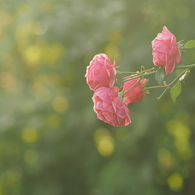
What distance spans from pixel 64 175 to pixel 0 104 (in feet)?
1.86

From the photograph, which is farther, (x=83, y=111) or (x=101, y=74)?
(x=83, y=111)

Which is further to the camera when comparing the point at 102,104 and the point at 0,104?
the point at 0,104

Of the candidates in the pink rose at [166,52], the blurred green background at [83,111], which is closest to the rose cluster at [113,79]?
the pink rose at [166,52]

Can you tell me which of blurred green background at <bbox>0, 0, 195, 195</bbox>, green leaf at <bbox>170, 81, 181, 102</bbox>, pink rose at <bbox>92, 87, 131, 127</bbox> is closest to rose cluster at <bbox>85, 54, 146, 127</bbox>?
pink rose at <bbox>92, 87, 131, 127</bbox>

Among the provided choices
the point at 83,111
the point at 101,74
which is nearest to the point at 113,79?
the point at 101,74

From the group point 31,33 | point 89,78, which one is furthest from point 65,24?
point 89,78

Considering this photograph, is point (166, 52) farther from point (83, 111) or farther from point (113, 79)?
point (83, 111)

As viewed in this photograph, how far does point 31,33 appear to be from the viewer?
10.7ft

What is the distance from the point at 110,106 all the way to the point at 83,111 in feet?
6.04

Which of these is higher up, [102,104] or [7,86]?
[7,86]

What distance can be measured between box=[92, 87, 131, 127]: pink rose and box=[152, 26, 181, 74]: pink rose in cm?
10

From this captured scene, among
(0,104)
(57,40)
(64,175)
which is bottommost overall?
(64,175)

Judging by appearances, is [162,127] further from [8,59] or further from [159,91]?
[8,59]

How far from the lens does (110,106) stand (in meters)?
1.08
